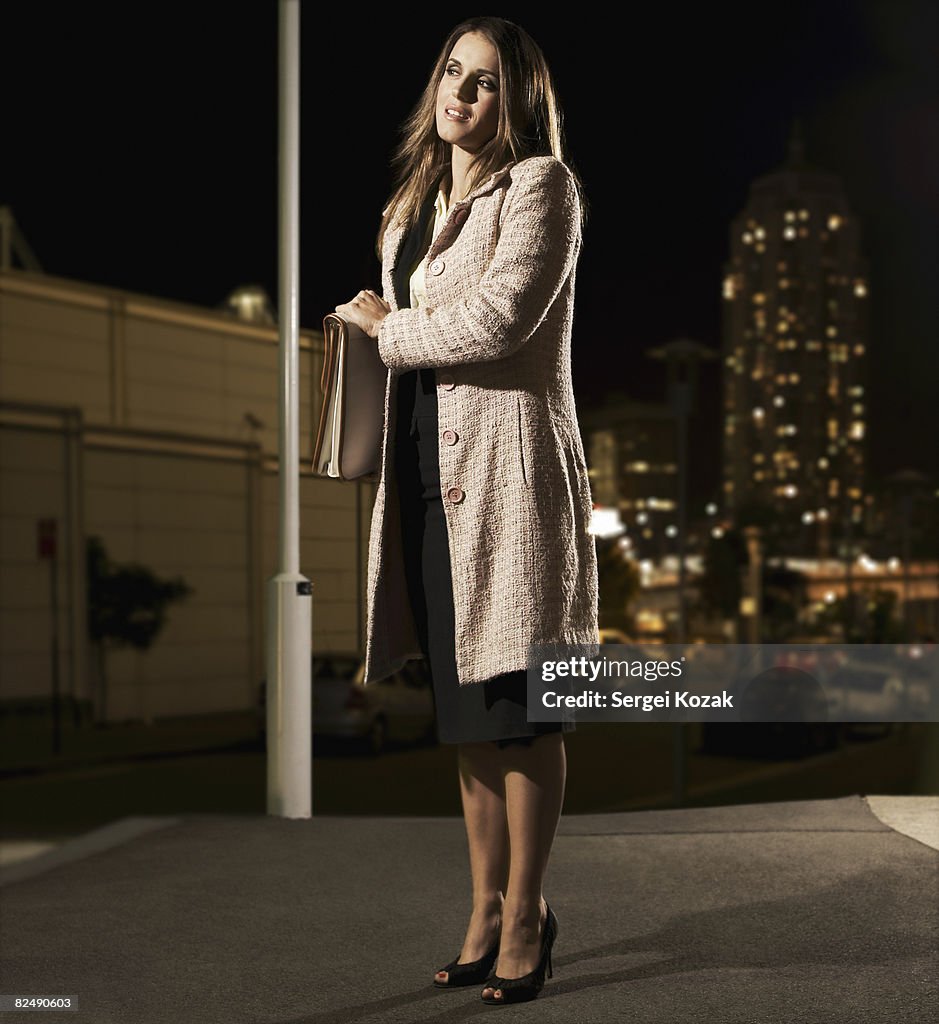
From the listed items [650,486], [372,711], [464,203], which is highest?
[650,486]

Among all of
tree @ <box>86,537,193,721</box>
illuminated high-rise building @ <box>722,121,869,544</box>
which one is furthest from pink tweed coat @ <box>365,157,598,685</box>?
illuminated high-rise building @ <box>722,121,869,544</box>

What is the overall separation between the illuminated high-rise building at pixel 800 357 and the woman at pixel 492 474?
327ft

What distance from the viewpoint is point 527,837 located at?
2.41m

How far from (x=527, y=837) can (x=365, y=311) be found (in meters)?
1.00

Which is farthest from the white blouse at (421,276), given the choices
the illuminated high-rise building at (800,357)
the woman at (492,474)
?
the illuminated high-rise building at (800,357)

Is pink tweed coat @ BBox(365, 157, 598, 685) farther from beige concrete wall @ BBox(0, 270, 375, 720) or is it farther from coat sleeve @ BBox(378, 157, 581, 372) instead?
beige concrete wall @ BBox(0, 270, 375, 720)

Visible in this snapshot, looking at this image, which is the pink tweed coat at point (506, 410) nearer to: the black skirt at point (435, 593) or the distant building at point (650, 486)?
the black skirt at point (435, 593)

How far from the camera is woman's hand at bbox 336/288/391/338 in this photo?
2.54m

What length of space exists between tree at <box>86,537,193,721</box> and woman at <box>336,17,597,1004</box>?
18.7 metres

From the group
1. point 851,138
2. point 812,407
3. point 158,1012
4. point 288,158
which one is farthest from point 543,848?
point 812,407

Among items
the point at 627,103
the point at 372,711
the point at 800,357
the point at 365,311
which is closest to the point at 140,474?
the point at 372,711

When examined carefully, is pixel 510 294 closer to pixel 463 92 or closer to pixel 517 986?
pixel 463 92

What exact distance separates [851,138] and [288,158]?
2546mm

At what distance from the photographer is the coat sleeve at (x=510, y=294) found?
235cm
